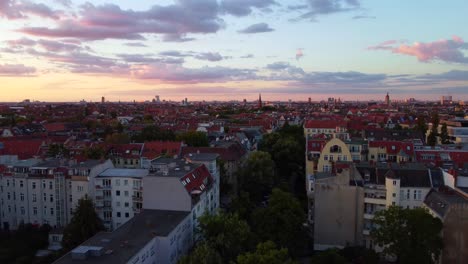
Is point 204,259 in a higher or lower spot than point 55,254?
higher

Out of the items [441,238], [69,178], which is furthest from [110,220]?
[441,238]

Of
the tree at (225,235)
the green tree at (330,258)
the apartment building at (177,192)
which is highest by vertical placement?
the apartment building at (177,192)

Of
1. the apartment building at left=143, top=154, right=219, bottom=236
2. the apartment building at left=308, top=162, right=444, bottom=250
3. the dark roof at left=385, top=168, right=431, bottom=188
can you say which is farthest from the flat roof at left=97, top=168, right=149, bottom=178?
the dark roof at left=385, top=168, right=431, bottom=188

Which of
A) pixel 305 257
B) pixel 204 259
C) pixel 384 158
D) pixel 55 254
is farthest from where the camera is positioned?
pixel 384 158

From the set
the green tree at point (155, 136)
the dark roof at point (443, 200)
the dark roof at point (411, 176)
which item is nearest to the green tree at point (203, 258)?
the dark roof at point (443, 200)

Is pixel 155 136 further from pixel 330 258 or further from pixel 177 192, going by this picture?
pixel 330 258

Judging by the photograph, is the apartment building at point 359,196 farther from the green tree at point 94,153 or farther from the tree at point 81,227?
the green tree at point 94,153

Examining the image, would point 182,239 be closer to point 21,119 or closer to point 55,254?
point 55,254
